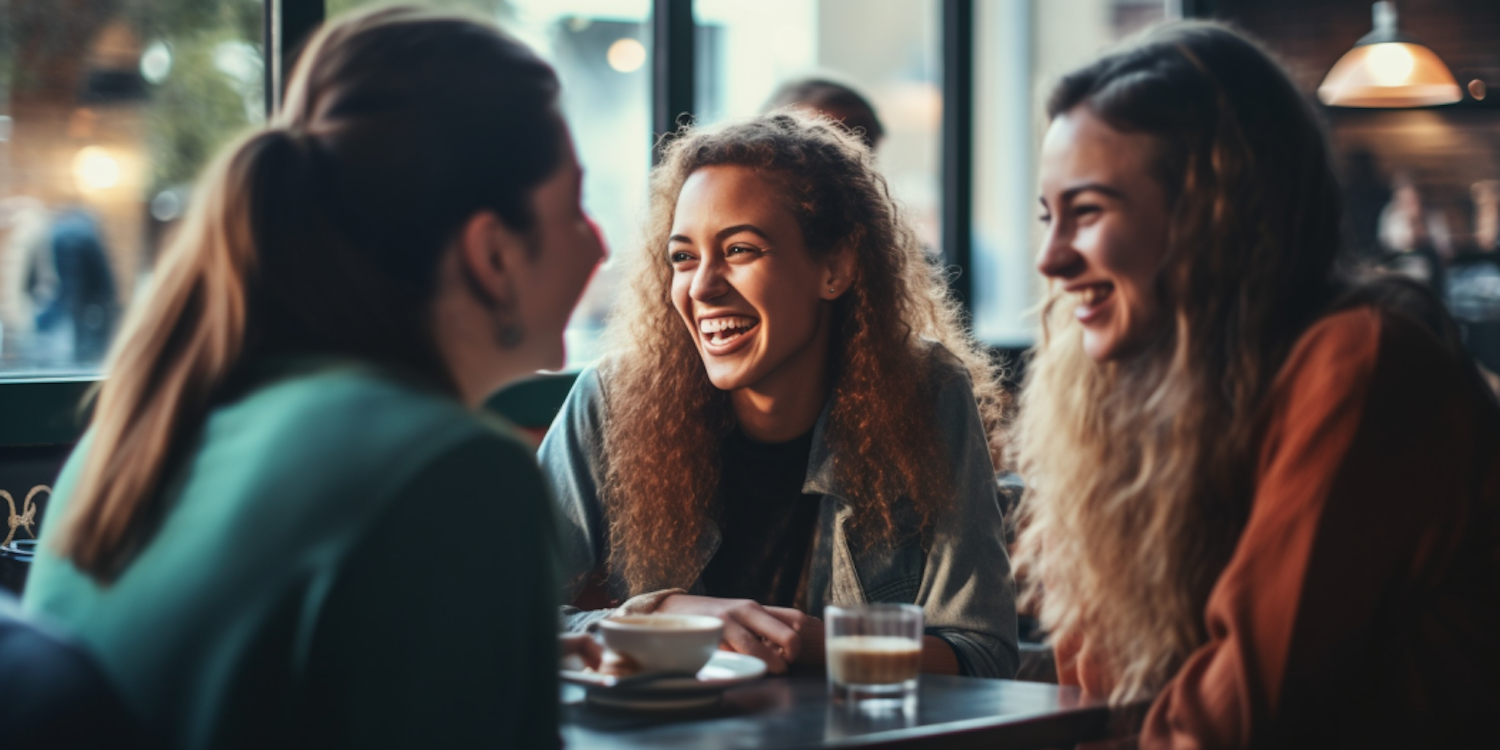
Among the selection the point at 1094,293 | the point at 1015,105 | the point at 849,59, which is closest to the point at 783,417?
the point at 1094,293

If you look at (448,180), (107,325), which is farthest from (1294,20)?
(448,180)

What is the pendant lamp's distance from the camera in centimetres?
465

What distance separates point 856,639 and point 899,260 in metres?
0.96

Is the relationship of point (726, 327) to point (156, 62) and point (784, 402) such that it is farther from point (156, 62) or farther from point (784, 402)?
point (156, 62)

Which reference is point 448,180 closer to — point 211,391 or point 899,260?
point 211,391

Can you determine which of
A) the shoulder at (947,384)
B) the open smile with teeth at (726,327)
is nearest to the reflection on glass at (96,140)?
the open smile with teeth at (726,327)

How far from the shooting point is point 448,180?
1042 mm

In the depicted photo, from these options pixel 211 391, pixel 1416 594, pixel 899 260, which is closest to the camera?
pixel 211 391

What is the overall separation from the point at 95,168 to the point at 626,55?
4.96 feet

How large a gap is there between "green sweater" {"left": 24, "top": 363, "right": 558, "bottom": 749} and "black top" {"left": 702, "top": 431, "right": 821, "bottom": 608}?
1.06 m

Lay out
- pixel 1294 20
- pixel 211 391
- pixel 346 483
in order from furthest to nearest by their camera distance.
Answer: pixel 1294 20 < pixel 211 391 < pixel 346 483

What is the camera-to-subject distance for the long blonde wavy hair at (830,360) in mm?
1966

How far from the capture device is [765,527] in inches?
79.2

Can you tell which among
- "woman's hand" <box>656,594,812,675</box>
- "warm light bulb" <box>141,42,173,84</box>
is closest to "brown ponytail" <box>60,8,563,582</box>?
"woman's hand" <box>656,594,812,675</box>
